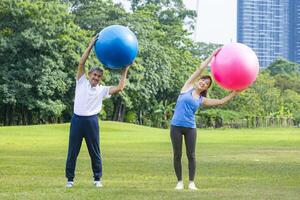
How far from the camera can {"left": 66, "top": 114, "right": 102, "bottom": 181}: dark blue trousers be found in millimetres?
10062

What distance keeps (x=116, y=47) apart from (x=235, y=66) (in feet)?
5.71

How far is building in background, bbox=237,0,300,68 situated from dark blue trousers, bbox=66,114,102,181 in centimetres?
14114

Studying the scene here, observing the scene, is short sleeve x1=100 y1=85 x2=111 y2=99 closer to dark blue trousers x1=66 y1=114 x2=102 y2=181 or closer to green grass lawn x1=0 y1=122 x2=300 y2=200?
dark blue trousers x1=66 y1=114 x2=102 y2=181

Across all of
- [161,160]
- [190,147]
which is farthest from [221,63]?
[161,160]

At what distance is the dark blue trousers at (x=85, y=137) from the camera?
10062mm

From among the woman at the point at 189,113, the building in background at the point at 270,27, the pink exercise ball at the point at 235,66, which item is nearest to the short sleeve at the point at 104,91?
the woman at the point at 189,113

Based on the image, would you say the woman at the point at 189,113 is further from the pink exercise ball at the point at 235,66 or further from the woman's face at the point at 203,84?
the pink exercise ball at the point at 235,66

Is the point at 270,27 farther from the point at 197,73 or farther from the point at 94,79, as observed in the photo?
the point at 94,79

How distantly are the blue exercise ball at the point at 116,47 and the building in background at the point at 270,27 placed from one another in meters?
141

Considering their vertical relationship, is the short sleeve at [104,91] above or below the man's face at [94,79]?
below

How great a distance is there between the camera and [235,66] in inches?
392

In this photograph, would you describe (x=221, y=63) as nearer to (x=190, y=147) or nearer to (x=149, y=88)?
(x=190, y=147)

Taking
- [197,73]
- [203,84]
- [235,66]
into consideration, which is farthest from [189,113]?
[235,66]

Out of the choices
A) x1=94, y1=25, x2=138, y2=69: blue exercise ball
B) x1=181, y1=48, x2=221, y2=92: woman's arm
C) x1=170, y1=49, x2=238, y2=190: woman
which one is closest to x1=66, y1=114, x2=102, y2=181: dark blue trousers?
x1=94, y1=25, x2=138, y2=69: blue exercise ball
